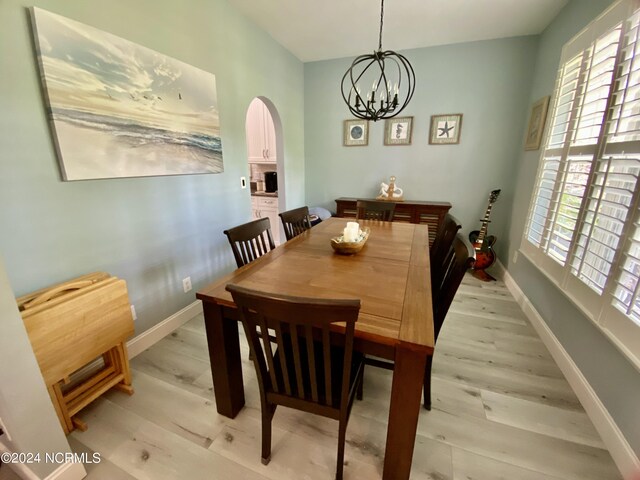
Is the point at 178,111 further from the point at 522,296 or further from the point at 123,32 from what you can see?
the point at 522,296

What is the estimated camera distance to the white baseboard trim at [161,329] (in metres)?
1.92

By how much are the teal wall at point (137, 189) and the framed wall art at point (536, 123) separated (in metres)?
2.81

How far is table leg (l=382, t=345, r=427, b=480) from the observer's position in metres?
0.94

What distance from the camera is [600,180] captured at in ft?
5.38

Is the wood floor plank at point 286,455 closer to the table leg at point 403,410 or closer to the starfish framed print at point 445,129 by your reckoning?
the table leg at point 403,410

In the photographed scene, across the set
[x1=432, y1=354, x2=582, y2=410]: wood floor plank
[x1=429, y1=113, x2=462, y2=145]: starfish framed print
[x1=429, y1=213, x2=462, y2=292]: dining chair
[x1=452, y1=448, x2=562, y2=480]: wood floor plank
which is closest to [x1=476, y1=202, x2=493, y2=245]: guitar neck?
[x1=429, y1=113, x2=462, y2=145]: starfish framed print

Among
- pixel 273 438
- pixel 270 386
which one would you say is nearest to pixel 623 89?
pixel 270 386

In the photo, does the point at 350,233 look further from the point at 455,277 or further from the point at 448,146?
the point at 448,146

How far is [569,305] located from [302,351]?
189 cm

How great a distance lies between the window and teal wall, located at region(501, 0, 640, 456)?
0.42 ft

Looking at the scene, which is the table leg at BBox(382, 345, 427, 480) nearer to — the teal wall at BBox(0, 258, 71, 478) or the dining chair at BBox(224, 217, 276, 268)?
the dining chair at BBox(224, 217, 276, 268)

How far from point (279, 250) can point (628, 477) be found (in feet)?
6.48

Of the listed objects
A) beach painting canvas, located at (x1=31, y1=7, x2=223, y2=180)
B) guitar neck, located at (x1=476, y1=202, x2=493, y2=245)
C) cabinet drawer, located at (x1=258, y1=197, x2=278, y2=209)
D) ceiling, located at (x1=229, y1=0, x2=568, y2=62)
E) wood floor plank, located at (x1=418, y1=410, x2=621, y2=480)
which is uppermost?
ceiling, located at (x1=229, y1=0, x2=568, y2=62)

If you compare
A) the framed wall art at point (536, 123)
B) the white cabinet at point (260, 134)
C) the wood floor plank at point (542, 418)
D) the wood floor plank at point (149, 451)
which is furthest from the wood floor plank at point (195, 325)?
the framed wall art at point (536, 123)
